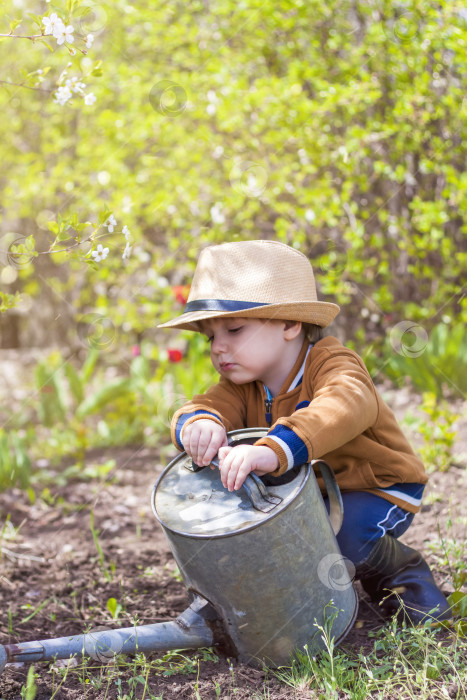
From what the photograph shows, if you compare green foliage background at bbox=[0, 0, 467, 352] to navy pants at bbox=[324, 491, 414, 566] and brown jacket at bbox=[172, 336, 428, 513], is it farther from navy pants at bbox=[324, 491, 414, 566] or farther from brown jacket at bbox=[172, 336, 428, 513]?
navy pants at bbox=[324, 491, 414, 566]

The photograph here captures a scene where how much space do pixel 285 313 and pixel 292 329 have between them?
121 mm

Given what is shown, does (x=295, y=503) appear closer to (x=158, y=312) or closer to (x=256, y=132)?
(x=256, y=132)

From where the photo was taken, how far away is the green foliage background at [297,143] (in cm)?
364

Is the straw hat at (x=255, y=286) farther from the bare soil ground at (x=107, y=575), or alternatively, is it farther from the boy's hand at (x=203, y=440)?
the bare soil ground at (x=107, y=575)

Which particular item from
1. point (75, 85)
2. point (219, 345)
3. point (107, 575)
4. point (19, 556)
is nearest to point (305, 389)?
point (219, 345)

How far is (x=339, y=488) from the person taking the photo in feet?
6.01

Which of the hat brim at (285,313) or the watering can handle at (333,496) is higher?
the hat brim at (285,313)

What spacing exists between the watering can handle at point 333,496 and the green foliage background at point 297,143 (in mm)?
1877

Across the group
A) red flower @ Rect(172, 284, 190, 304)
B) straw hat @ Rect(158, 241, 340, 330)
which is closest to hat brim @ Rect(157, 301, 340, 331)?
straw hat @ Rect(158, 241, 340, 330)

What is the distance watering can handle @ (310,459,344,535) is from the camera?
68.6 inches

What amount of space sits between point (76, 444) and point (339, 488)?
91.9 inches

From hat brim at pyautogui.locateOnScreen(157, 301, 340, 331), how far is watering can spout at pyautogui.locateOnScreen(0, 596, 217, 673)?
69cm

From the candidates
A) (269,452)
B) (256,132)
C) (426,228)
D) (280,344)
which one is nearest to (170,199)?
(256,132)

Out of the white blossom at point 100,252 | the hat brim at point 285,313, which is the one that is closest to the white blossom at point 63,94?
the white blossom at point 100,252
